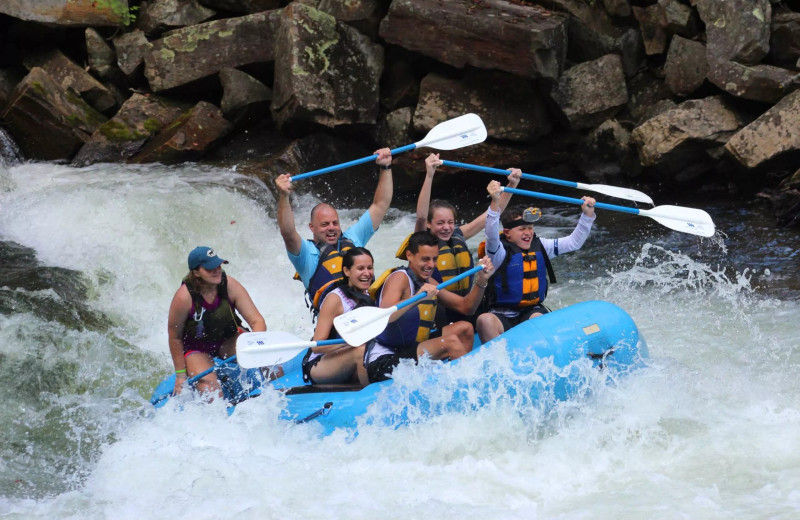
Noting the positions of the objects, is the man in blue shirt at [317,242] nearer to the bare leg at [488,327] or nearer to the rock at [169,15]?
the bare leg at [488,327]

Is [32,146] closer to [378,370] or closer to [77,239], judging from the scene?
[77,239]

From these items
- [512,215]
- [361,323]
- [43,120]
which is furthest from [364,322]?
[43,120]

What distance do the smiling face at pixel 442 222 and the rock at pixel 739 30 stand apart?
15.0 ft

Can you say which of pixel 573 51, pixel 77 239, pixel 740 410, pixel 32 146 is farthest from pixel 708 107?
pixel 32 146

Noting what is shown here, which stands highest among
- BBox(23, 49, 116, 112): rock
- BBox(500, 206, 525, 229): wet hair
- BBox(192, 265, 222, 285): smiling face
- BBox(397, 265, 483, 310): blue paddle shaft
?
BBox(23, 49, 116, 112): rock

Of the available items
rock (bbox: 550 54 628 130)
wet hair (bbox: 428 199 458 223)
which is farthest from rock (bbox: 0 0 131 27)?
wet hair (bbox: 428 199 458 223)

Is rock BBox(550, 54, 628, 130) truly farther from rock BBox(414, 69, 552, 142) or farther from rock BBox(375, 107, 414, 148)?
rock BBox(375, 107, 414, 148)

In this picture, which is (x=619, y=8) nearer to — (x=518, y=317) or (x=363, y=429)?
(x=518, y=317)

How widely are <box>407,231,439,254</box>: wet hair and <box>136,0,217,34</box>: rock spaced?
6.30 m

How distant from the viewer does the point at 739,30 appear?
766cm

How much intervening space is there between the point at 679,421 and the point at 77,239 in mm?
4671

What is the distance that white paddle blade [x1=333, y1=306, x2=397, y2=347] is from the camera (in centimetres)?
378

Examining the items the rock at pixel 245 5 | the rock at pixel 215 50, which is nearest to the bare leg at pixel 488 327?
the rock at pixel 215 50

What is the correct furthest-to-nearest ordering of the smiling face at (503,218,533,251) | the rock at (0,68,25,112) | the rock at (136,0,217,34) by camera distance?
the rock at (136,0,217,34)
the rock at (0,68,25,112)
the smiling face at (503,218,533,251)
